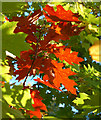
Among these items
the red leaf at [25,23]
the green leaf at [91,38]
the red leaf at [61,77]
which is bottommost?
the red leaf at [61,77]

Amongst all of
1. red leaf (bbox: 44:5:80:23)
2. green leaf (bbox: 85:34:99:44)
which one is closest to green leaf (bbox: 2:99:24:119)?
red leaf (bbox: 44:5:80:23)

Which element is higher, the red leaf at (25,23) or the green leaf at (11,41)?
the red leaf at (25,23)

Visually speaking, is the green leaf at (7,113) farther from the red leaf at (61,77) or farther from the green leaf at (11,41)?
the red leaf at (61,77)

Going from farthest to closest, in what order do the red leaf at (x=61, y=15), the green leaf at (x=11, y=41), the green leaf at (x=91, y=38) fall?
the green leaf at (x=91, y=38)
the red leaf at (x=61, y=15)
the green leaf at (x=11, y=41)

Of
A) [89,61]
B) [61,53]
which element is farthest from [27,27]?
[89,61]

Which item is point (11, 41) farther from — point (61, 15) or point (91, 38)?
point (91, 38)

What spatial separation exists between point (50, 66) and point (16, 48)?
66 cm

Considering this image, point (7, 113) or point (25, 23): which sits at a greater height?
point (25, 23)

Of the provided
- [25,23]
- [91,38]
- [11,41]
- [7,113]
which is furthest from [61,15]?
[7,113]

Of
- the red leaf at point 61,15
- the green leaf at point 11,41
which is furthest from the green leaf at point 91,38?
the green leaf at point 11,41

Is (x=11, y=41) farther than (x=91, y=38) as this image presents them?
No

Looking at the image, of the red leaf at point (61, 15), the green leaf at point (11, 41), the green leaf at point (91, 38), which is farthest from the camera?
the green leaf at point (91, 38)

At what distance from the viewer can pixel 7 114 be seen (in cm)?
68

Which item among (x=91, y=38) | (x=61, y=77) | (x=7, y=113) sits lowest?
(x=7, y=113)
